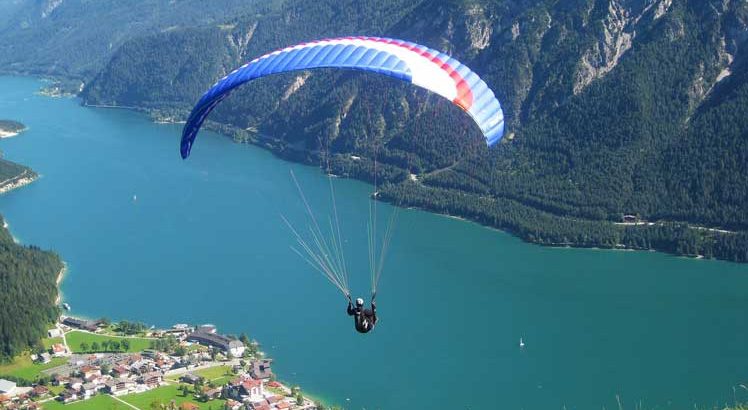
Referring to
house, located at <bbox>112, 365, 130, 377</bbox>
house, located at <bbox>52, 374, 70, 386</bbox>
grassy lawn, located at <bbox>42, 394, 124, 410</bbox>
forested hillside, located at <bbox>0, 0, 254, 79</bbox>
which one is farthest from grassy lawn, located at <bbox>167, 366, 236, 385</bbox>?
forested hillside, located at <bbox>0, 0, 254, 79</bbox>

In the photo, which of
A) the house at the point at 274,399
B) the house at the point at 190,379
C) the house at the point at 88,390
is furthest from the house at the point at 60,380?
the house at the point at 274,399

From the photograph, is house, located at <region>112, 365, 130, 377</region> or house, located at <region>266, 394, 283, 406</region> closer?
house, located at <region>266, 394, 283, 406</region>

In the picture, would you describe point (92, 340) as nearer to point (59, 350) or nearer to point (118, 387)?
point (59, 350)

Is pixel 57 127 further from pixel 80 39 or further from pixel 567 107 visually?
pixel 80 39

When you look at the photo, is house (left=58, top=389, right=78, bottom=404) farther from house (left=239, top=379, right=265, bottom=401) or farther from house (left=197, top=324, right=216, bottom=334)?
house (left=197, top=324, right=216, bottom=334)

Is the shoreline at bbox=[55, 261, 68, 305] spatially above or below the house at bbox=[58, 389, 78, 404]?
above

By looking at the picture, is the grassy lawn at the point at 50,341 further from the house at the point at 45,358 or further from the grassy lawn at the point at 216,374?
the grassy lawn at the point at 216,374
